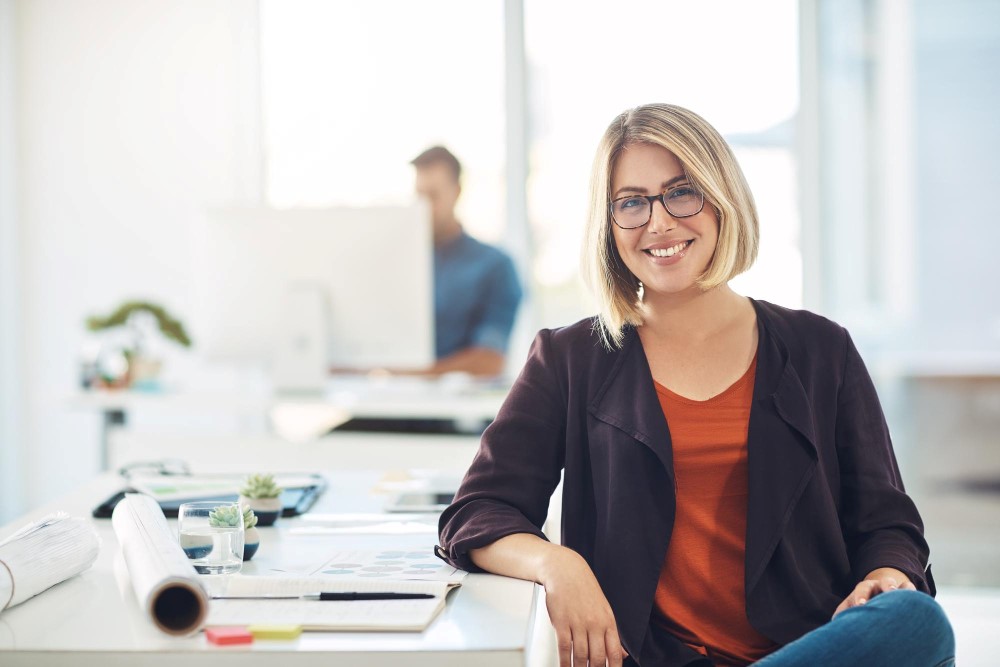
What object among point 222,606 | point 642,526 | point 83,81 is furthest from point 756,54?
point 222,606

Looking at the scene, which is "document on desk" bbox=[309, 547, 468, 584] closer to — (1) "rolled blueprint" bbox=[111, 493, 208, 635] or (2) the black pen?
(2) the black pen

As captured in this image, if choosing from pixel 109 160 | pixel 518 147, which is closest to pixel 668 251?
pixel 518 147

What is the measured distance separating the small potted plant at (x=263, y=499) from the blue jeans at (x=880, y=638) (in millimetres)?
837

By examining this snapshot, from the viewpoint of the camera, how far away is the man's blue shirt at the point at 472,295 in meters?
3.95

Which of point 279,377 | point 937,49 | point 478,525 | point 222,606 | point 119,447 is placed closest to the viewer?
point 222,606

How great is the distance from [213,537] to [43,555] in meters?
0.21

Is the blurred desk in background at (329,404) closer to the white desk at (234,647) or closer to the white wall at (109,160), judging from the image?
the white wall at (109,160)

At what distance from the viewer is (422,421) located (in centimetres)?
313

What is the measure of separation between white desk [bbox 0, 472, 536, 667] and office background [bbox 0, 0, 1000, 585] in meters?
3.22

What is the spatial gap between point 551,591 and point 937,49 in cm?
401

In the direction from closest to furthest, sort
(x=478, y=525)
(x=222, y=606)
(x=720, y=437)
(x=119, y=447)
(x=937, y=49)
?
(x=222, y=606) → (x=478, y=525) → (x=720, y=437) → (x=119, y=447) → (x=937, y=49)

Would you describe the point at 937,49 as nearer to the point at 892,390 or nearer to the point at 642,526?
the point at 892,390

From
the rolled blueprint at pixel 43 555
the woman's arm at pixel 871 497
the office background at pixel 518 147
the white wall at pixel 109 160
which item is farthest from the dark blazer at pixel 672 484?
the white wall at pixel 109 160

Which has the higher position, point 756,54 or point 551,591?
point 756,54
